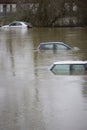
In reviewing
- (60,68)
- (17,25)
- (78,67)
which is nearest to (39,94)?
(78,67)

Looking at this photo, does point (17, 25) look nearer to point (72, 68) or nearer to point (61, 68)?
point (61, 68)

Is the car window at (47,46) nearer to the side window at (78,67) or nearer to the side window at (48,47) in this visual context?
the side window at (48,47)

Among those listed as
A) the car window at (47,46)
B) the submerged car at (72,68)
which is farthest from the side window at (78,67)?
the car window at (47,46)

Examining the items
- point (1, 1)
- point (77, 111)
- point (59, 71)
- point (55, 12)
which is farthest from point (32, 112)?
point (1, 1)

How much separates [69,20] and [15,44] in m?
23.6

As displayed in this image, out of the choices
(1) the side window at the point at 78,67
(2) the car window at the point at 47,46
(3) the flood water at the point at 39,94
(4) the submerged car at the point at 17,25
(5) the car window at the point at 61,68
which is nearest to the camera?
(3) the flood water at the point at 39,94

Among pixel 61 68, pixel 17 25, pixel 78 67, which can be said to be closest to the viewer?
pixel 78 67

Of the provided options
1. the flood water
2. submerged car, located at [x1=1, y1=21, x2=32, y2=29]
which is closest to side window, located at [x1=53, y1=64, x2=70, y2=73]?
the flood water

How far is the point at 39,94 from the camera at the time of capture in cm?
2275

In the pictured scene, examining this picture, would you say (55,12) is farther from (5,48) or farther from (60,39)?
(5,48)

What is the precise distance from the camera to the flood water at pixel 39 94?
691 inches

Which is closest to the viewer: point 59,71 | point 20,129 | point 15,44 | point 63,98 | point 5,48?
point 20,129

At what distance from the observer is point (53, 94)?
22625 millimetres

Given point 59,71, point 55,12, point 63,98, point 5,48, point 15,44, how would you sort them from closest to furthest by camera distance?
1. point 63,98
2. point 59,71
3. point 5,48
4. point 15,44
5. point 55,12
